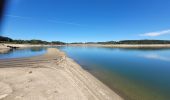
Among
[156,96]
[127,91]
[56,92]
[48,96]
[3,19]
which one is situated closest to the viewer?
[3,19]

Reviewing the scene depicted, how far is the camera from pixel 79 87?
864 cm

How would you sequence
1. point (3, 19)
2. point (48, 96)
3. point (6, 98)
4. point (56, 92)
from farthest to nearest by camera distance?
point (56, 92) → point (48, 96) → point (6, 98) → point (3, 19)

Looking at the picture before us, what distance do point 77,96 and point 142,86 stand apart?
20.3 feet

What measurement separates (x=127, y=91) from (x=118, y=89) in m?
0.68

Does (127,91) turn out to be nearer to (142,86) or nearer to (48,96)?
(142,86)

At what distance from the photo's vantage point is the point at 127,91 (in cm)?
917

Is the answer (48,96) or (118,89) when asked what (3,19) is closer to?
(48,96)

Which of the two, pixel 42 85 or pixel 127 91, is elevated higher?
pixel 42 85

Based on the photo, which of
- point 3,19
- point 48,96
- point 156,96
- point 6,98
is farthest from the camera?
point 156,96

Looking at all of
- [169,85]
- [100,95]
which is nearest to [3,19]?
[100,95]

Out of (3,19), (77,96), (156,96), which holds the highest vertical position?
(3,19)

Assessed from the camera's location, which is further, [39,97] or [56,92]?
[56,92]

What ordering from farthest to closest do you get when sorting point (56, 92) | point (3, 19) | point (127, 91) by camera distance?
point (127, 91) < point (56, 92) < point (3, 19)

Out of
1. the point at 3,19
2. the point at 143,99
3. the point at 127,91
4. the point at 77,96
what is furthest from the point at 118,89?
the point at 3,19
